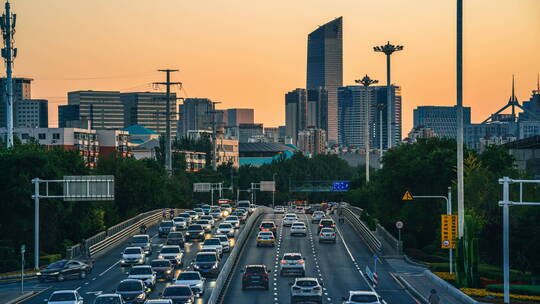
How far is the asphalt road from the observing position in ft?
177

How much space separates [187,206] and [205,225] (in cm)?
5903

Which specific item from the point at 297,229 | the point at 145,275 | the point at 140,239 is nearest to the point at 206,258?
the point at 145,275

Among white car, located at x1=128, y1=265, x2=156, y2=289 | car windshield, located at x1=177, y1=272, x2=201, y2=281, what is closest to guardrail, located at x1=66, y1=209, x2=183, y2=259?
white car, located at x1=128, y1=265, x2=156, y2=289

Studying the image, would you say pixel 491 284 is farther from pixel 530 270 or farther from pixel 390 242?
pixel 390 242

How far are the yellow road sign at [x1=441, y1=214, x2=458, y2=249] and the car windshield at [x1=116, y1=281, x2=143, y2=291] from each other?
22.0 metres

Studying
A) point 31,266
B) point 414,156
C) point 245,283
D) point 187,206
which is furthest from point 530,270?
point 187,206

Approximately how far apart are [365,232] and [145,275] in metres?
42.6

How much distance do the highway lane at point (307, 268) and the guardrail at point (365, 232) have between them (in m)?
2.72

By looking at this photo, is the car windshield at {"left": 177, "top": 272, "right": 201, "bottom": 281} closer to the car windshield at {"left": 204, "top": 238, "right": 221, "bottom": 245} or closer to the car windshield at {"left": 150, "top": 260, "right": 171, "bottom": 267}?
the car windshield at {"left": 150, "top": 260, "right": 171, "bottom": 267}

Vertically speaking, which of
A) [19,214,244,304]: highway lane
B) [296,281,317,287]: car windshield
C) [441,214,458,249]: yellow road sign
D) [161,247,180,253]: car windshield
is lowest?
[19,214,244,304]: highway lane

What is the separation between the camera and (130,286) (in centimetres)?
4881

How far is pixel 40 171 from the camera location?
79.4m

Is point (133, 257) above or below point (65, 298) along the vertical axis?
below

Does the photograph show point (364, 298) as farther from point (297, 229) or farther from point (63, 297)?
point (297, 229)
